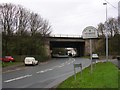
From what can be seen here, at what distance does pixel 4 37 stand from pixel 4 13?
6.62 m

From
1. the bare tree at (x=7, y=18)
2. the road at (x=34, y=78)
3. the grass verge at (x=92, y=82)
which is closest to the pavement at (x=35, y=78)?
the road at (x=34, y=78)

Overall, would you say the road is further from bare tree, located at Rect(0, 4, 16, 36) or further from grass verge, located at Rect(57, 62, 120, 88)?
bare tree, located at Rect(0, 4, 16, 36)

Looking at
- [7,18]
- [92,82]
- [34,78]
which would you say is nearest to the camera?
[92,82]

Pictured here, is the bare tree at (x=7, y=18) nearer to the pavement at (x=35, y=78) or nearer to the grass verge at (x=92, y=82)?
the pavement at (x=35, y=78)

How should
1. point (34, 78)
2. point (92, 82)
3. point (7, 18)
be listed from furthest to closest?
point (7, 18), point (34, 78), point (92, 82)

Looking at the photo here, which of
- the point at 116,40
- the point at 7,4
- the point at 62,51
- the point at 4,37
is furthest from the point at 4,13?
the point at 62,51

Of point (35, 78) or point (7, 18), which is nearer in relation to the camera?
point (35, 78)

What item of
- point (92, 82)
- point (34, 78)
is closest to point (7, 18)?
point (34, 78)

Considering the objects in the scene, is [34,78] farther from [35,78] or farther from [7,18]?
[7,18]

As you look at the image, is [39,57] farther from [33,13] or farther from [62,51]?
[62,51]

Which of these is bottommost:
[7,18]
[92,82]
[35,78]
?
[35,78]

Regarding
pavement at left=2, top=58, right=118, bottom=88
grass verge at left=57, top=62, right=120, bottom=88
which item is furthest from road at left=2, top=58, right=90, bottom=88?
grass verge at left=57, top=62, right=120, bottom=88

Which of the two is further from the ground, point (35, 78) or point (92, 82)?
point (92, 82)

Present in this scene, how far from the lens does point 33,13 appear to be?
242ft
